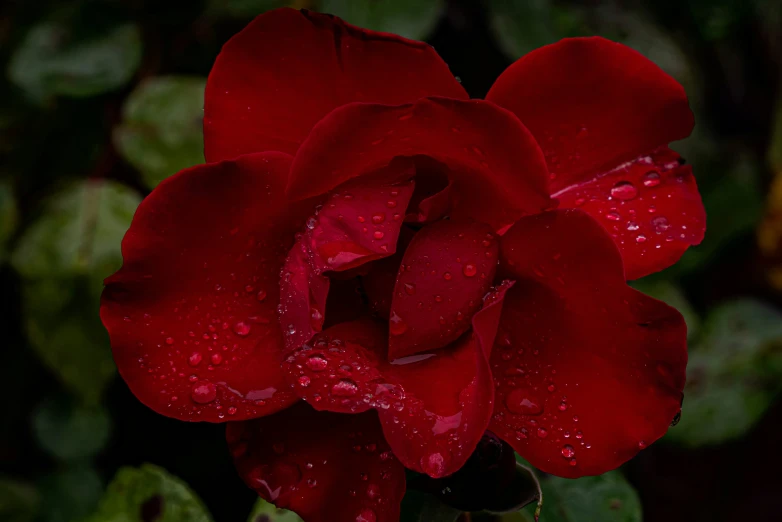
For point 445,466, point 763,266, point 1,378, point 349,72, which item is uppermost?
point 349,72

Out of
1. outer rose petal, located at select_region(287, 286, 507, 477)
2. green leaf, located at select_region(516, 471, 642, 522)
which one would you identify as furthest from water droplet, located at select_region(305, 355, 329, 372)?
green leaf, located at select_region(516, 471, 642, 522)

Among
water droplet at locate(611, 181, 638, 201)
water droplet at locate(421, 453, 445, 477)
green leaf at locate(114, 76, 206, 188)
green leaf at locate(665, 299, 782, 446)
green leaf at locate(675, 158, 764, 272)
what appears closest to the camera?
water droplet at locate(421, 453, 445, 477)

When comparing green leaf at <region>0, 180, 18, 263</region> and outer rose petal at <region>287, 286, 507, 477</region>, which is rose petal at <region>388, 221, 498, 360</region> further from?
green leaf at <region>0, 180, 18, 263</region>

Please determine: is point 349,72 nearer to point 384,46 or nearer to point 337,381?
point 384,46

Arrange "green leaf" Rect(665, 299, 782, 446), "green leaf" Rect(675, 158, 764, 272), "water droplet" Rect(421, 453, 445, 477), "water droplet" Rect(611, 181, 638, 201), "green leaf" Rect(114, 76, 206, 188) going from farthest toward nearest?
"green leaf" Rect(675, 158, 764, 272), "green leaf" Rect(665, 299, 782, 446), "green leaf" Rect(114, 76, 206, 188), "water droplet" Rect(611, 181, 638, 201), "water droplet" Rect(421, 453, 445, 477)

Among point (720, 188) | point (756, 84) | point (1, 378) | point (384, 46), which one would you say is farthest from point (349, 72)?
point (756, 84)

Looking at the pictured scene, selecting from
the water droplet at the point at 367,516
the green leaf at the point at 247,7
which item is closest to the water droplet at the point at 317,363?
the water droplet at the point at 367,516

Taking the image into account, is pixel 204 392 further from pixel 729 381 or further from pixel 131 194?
pixel 729 381
